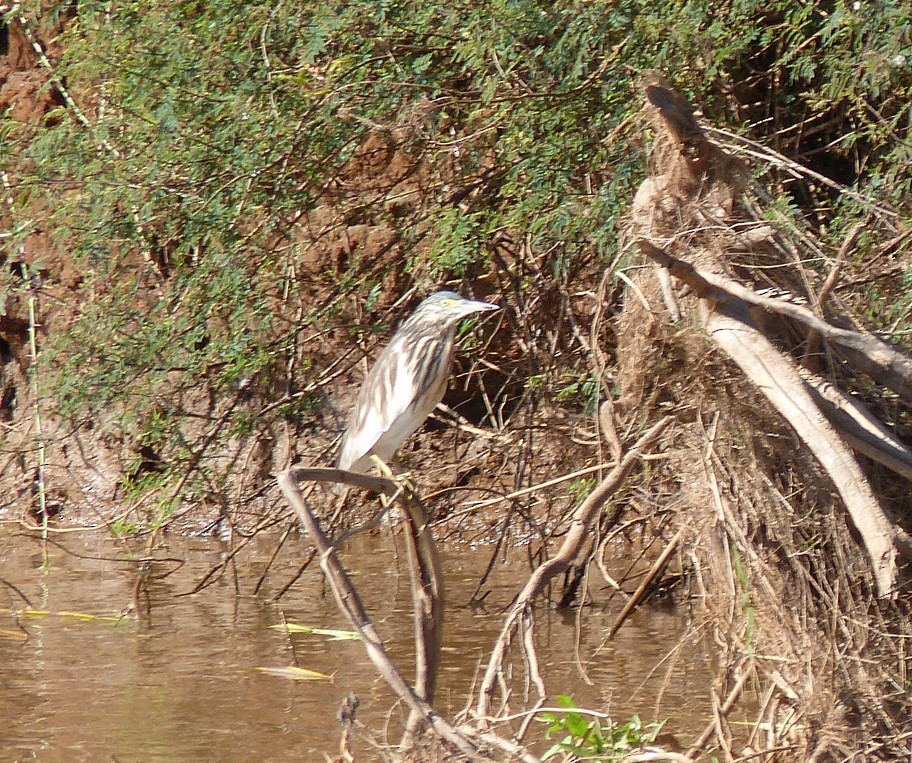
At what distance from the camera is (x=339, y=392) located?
7633 mm

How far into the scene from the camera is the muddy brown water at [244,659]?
4.38 m

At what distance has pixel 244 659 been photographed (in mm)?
5258

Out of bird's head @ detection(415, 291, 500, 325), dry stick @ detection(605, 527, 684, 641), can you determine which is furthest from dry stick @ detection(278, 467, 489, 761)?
dry stick @ detection(605, 527, 684, 641)

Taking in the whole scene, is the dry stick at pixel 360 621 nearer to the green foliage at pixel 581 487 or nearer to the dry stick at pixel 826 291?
the dry stick at pixel 826 291

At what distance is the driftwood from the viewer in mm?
3074

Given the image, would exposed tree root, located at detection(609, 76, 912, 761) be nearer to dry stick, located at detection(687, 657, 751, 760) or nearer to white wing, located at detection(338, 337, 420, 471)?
dry stick, located at detection(687, 657, 751, 760)

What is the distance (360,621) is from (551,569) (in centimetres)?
53

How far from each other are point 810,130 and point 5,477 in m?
5.28

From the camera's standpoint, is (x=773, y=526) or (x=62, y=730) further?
(x=62, y=730)

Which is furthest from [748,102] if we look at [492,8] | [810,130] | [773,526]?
[773,526]

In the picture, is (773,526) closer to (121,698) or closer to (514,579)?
(121,698)

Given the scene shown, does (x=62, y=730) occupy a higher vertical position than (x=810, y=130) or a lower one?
lower

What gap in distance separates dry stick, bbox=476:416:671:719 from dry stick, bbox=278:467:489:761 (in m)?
0.19

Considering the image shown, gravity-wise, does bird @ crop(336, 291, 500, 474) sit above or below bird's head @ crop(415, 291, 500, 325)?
below
